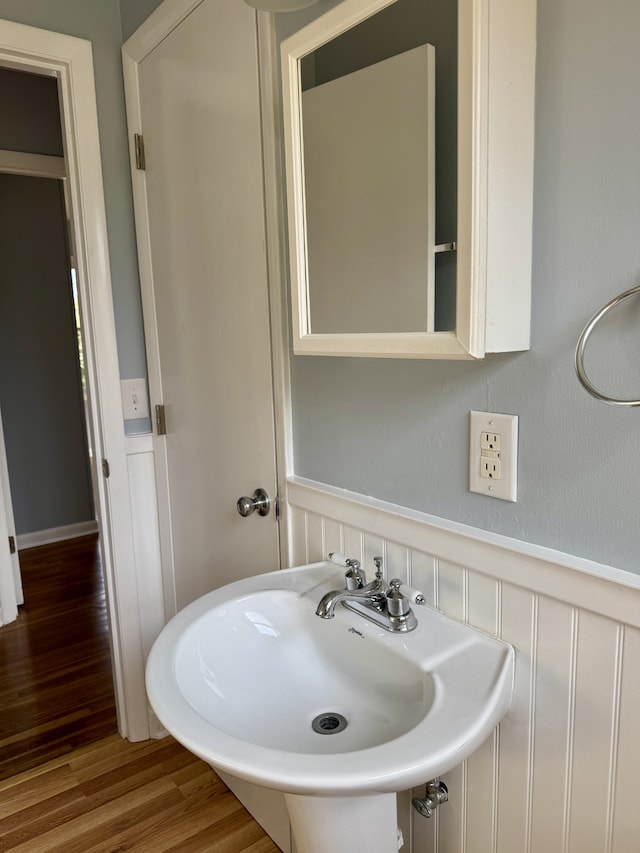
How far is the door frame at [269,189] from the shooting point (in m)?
1.28

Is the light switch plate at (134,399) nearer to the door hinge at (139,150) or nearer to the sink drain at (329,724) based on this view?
the door hinge at (139,150)

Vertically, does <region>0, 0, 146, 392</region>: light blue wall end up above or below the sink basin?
above

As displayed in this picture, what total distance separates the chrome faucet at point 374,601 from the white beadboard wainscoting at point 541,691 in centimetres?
6

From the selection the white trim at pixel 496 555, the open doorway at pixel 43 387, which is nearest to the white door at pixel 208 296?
the white trim at pixel 496 555

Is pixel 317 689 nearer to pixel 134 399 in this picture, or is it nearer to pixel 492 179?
pixel 492 179

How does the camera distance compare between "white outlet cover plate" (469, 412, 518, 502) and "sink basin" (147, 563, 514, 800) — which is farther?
"white outlet cover plate" (469, 412, 518, 502)

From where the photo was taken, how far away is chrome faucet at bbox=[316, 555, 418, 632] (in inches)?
40.9

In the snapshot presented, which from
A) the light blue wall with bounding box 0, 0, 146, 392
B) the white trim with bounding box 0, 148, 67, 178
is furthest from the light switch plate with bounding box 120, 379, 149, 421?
the white trim with bounding box 0, 148, 67, 178

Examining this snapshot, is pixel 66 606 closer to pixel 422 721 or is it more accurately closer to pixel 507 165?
pixel 422 721

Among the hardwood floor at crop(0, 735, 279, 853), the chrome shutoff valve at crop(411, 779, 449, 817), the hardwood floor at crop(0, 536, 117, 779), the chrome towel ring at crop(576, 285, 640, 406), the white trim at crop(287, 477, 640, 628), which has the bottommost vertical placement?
the hardwood floor at crop(0, 735, 279, 853)

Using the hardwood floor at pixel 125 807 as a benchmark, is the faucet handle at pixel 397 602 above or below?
above

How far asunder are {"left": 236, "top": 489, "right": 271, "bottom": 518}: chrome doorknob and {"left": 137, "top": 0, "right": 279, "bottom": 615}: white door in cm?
2

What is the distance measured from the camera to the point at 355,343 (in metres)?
0.98

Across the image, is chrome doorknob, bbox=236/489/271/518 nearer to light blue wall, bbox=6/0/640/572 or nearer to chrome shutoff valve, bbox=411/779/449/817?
light blue wall, bbox=6/0/640/572
